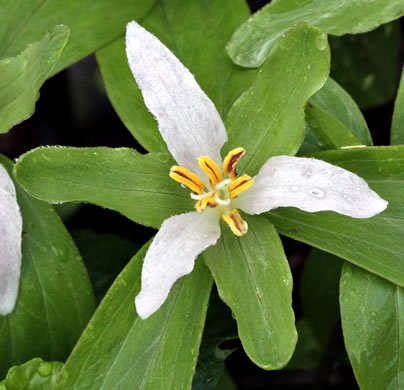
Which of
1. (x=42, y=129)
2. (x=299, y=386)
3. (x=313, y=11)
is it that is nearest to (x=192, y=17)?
(x=313, y=11)

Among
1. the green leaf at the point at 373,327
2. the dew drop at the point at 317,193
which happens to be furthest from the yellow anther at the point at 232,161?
the green leaf at the point at 373,327

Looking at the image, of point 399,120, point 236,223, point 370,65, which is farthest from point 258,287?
point 370,65

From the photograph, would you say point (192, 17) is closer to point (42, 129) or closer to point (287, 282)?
point (287, 282)

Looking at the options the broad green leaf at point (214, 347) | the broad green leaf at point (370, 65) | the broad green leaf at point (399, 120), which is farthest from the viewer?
the broad green leaf at point (370, 65)

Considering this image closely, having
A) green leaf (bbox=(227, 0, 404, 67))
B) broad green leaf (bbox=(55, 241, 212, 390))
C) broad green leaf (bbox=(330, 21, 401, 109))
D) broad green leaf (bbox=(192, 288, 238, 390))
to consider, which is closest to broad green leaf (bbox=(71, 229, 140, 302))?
broad green leaf (bbox=(192, 288, 238, 390))

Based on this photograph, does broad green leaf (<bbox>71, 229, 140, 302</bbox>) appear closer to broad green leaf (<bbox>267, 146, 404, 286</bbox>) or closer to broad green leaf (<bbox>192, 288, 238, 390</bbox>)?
broad green leaf (<bbox>192, 288, 238, 390</bbox>)

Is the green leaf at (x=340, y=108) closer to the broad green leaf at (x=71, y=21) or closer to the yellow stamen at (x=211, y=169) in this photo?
the yellow stamen at (x=211, y=169)
